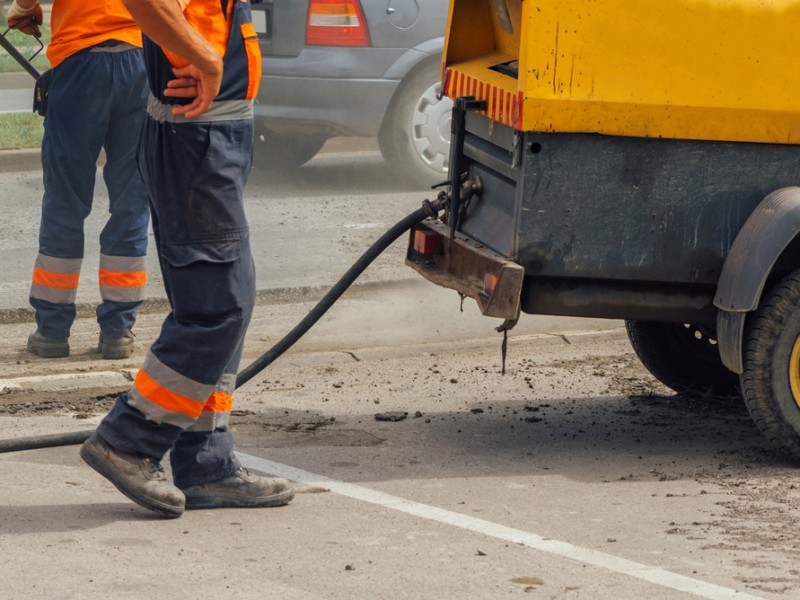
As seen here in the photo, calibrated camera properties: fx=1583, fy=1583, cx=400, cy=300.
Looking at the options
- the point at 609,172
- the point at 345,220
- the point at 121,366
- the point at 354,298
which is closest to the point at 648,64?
the point at 609,172

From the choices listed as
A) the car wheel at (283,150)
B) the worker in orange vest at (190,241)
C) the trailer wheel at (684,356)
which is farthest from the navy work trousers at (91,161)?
the car wheel at (283,150)

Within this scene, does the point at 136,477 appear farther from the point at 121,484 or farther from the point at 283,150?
the point at 283,150

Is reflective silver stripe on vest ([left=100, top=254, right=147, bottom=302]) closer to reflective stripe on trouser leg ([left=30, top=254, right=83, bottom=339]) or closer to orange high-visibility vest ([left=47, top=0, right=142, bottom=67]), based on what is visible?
reflective stripe on trouser leg ([left=30, top=254, right=83, bottom=339])

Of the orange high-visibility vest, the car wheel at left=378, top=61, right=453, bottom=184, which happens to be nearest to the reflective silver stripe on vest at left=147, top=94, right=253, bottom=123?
the orange high-visibility vest

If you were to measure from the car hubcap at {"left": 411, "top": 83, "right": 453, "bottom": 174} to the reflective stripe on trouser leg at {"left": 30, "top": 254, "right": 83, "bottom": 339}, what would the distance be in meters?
4.74

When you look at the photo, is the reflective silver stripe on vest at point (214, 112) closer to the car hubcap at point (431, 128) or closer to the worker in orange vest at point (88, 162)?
the worker in orange vest at point (88, 162)

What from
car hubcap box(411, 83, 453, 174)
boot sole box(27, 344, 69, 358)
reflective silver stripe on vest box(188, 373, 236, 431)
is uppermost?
reflective silver stripe on vest box(188, 373, 236, 431)

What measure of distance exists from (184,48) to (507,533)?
1773 mm

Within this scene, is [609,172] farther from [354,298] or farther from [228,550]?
[354,298]

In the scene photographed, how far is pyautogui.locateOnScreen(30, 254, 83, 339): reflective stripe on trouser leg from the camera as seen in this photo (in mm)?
7277

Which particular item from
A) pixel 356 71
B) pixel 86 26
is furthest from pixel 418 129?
pixel 86 26

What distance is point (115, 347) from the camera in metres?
7.24

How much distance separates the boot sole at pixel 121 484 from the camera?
4914 mm

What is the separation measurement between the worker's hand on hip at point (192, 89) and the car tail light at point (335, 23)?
6.56 meters
